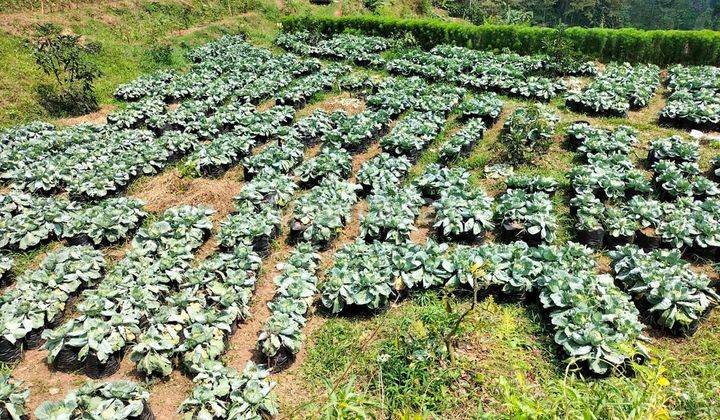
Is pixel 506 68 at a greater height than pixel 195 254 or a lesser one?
greater

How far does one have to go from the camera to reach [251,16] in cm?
3078

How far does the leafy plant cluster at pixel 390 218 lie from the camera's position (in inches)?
342

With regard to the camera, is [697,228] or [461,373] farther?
[697,228]

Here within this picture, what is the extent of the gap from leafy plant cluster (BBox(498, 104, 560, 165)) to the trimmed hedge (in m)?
11.2

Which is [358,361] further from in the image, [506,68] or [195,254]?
[506,68]

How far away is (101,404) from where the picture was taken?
16.8 feet

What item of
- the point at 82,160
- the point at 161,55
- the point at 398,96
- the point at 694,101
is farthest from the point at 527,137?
the point at 161,55

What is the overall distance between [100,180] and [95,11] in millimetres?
18137

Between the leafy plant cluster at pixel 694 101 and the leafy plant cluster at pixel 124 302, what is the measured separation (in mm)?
14308

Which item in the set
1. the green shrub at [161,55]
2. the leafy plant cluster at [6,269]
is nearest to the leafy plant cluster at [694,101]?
the leafy plant cluster at [6,269]

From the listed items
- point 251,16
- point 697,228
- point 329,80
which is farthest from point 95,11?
point 697,228

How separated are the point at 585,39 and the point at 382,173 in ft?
53.3

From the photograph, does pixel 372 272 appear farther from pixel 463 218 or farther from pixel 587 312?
pixel 587 312

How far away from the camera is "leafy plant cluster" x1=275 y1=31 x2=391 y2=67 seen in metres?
22.5
